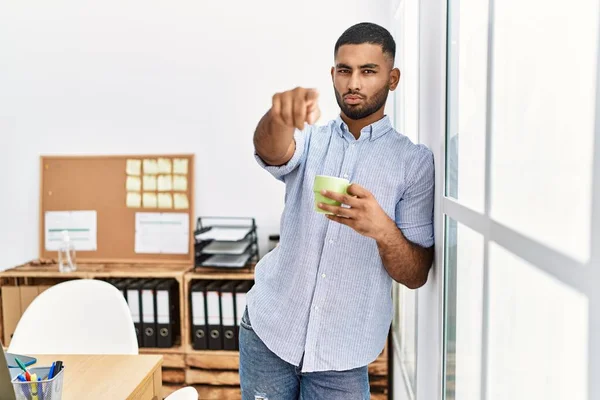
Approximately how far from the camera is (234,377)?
288 cm

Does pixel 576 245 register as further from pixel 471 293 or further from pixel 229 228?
pixel 229 228

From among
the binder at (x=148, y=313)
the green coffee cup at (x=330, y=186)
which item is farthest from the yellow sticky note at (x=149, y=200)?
the green coffee cup at (x=330, y=186)

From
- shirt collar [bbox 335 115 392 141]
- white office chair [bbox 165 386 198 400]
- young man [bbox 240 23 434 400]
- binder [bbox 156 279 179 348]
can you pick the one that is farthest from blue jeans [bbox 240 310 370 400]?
binder [bbox 156 279 179 348]

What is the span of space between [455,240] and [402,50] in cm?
140

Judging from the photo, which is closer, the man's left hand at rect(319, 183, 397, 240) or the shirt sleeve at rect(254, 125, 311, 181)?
the man's left hand at rect(319, 183, 397, 240)

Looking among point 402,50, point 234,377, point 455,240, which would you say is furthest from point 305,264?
point 234,377

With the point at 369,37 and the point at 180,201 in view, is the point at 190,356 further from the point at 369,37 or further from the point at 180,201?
the point at 369,37

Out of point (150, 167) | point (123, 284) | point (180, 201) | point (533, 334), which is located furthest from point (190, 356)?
point (533, 334)

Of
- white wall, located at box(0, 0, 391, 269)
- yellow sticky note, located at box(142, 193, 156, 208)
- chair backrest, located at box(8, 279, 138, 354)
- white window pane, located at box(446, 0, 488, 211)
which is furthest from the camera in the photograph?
yellow sticky note, located at box(142, 193, 156, 208)

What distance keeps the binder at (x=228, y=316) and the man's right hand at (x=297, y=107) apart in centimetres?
185

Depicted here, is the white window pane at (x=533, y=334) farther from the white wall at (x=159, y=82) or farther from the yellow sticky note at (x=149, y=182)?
the yellow sticky note at (x=149, y=182)

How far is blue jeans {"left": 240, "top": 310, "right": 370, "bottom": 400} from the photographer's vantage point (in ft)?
4.69

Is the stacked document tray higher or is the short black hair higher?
the short black hair

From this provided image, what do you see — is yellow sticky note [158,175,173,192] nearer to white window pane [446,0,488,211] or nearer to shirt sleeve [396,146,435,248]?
shirt sleeve [396,146,435,248]
